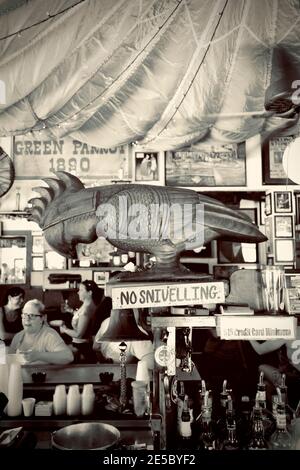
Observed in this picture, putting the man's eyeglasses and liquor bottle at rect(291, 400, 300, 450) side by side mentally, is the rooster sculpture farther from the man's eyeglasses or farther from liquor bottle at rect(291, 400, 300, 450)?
the man's eyeglasses

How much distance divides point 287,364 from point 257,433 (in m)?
1.03

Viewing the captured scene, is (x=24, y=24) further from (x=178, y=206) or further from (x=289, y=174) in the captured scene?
(x=289, y=174)

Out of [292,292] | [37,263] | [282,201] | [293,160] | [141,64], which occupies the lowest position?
[292,292]

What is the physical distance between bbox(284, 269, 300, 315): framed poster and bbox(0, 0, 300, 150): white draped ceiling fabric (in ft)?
3.33

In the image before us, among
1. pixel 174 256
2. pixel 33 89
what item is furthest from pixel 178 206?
pixel 33 89

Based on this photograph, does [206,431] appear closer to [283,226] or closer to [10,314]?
[283,226]

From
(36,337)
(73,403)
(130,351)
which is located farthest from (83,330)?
(73,403)

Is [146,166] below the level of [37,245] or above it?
above

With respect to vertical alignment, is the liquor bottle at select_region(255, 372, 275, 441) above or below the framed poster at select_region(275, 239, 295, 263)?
below

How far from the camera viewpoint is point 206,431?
46.3 inches

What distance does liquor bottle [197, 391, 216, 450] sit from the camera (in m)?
1.16

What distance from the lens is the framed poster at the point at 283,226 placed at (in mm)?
2354

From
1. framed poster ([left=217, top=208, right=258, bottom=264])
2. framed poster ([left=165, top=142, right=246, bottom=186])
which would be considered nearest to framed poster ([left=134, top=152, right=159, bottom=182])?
framed poster ([left=165, top=142, right=246, bottom=186])
